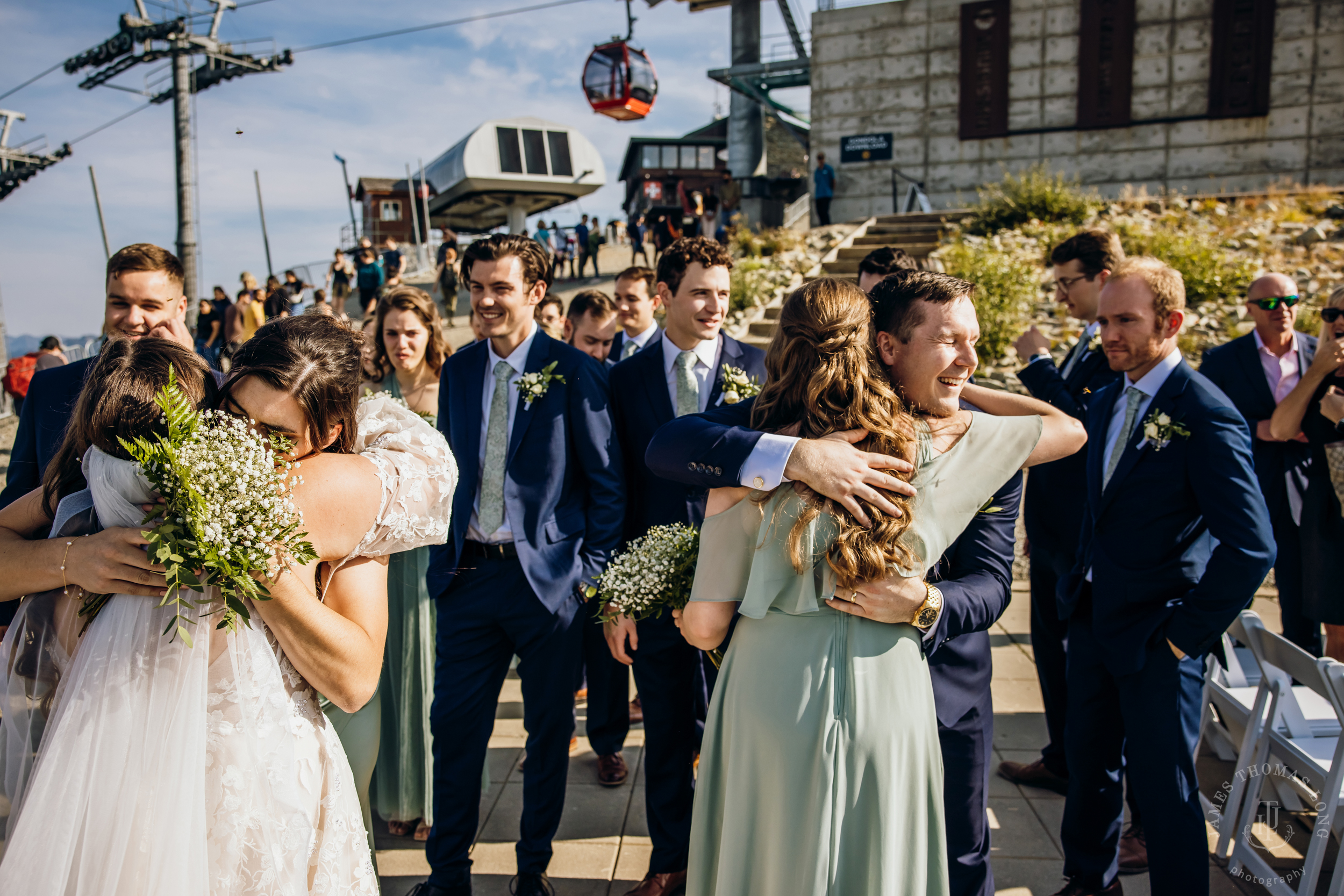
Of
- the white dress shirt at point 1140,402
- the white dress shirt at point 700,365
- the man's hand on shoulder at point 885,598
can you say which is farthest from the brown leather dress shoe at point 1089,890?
the white dress shirt at point 700,365

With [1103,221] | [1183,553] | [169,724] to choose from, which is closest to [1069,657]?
[1183,553]

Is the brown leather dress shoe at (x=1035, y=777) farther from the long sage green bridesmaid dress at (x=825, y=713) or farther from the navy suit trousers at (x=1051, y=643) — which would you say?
the long sage green bridesmaid dress at (x=825, y=713)

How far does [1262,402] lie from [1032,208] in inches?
411

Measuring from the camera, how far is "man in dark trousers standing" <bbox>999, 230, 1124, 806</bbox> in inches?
147

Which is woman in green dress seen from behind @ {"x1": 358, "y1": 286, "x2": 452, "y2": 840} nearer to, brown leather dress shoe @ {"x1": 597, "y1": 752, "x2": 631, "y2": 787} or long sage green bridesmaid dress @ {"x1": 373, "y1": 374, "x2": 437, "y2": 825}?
long sage green bridesmaid dress @ {"x1": 373, "y1": 374, "x2": 437, "y2": 825}

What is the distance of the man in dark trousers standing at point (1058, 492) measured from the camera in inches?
147

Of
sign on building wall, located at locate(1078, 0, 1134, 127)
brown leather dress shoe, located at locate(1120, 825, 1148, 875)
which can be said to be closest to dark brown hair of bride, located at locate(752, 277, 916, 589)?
brown leather dress shoe, located at locate(1120, 825, 1148, 875)

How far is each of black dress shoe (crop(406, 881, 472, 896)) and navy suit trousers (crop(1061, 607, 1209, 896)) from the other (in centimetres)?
222

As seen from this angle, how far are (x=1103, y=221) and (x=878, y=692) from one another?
1325 cm

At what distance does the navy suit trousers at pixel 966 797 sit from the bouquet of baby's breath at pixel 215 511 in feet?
5.97

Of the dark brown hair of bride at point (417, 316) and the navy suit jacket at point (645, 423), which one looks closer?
the navy suit jacket at point (645, 423)

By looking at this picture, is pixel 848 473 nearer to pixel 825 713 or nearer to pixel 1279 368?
pixel 825 713

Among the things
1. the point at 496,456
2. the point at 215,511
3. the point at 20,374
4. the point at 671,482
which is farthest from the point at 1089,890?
the point at 20,374

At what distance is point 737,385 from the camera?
3.29 m
